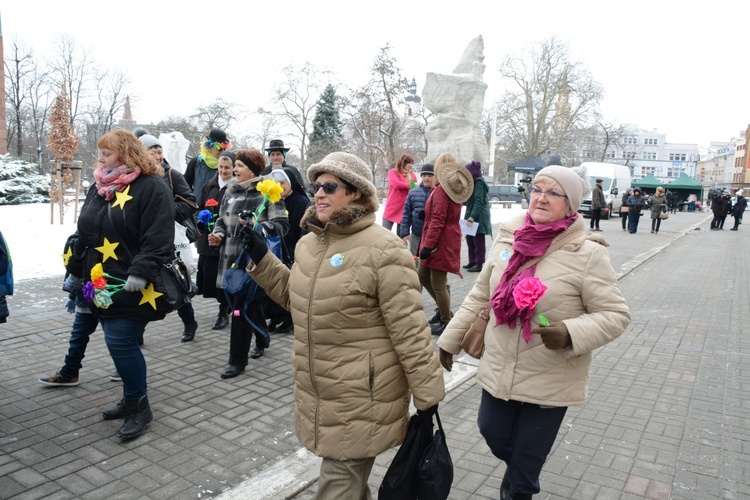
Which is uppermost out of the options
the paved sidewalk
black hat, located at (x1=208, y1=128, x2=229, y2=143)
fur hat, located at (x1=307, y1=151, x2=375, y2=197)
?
black hat, located at (x1=208, y1=128, x2=229, y2=143)

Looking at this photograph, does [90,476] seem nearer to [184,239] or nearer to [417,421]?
[417,421]

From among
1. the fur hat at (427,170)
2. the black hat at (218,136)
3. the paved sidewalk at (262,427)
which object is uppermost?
the black hat at (218,136)

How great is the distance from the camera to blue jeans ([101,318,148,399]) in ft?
11.9

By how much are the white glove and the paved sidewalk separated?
1074mm

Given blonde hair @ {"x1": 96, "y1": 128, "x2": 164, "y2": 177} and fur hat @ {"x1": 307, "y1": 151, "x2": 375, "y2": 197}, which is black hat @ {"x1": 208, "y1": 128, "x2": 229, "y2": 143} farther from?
fur hat @ {"x1": 307, "y1": 151, "x2": 375, "y2": 197}

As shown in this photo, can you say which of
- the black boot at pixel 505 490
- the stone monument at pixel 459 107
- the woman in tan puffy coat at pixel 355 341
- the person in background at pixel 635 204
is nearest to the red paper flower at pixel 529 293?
the woman in tan puffy coat at pixel 355 341

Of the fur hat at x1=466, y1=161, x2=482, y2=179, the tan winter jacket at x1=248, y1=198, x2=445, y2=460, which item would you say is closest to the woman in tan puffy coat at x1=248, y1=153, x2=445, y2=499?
the tan winter jacket at x1=248, y1=198, x2=445, y2=460

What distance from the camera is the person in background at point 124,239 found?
358cm

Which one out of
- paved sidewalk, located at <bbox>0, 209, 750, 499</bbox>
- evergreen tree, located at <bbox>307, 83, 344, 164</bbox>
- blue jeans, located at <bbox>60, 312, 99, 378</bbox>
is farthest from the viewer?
evergreen tree, located at <bbox>307, 83, 344, 164</bbox>

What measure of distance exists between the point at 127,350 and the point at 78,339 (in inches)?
39.9

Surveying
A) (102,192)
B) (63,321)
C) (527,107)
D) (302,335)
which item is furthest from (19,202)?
(527,107)

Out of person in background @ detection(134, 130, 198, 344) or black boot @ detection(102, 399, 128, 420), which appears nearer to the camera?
black boot @ detection(102, 399, 128, 420)

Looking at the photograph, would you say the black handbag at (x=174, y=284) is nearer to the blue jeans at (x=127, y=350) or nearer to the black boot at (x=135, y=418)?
the blue jeans at (x=127, y=350)

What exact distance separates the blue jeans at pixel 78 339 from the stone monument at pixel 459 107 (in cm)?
2102
